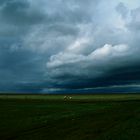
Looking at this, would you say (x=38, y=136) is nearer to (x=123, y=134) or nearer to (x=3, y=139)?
(x=3, y=139)

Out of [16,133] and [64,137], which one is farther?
[16,133]

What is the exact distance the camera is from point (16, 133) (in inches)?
1471

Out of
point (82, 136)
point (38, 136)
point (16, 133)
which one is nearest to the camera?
point (82, 136)

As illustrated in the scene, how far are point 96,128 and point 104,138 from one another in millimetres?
7531

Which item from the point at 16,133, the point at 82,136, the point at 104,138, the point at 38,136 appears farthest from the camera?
the point at 16,133

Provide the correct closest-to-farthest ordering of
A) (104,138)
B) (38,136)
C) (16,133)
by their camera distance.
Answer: (104,138) < (38,136) < (16,133)

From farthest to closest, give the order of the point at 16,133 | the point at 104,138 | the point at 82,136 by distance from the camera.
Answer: the point at 16,133 < the point at 82,136 < the point at 104,138

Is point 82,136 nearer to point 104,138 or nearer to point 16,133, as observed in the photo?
point 104,138

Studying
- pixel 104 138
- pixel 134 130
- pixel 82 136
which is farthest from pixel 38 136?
pixel 134 130

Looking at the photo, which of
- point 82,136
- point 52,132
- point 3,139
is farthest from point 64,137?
point 3,139

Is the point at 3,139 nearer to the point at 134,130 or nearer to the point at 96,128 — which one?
the point at 96,128

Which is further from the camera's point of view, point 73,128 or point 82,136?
point 73,128

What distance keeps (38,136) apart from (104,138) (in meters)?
8.19

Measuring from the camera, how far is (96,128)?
37469 mm
